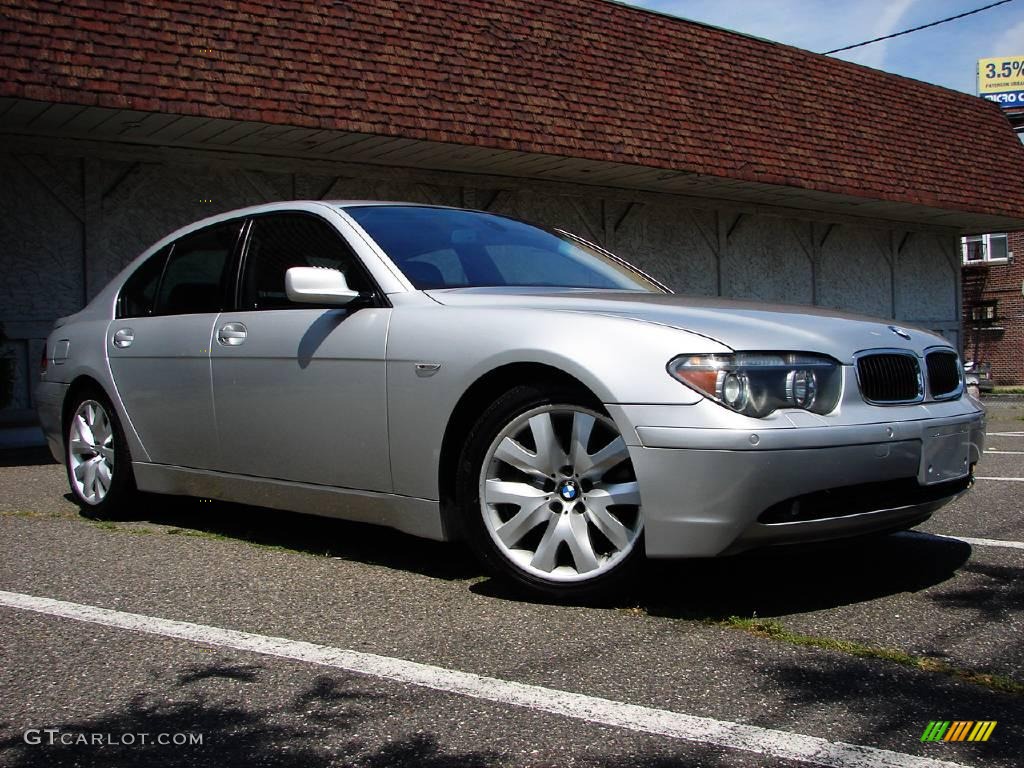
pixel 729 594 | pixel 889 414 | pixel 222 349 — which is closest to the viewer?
pixel 889 414

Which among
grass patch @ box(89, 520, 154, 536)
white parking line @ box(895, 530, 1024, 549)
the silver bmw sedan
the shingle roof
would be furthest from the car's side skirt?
the shingle roof

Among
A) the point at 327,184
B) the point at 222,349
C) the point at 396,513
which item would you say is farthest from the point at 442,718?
the point at 327,184

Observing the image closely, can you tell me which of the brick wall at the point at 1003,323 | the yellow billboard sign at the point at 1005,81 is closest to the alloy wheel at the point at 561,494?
the brick wall at the point at 1003,323

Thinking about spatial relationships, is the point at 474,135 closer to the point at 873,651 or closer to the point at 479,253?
the point at 479,253

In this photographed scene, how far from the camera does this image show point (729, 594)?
13.2 ft

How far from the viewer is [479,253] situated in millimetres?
4840

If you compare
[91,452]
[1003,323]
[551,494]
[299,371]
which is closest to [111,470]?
[91,452]

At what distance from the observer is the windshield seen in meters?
4.60

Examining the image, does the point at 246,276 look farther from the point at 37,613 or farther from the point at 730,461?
the point at 730,461

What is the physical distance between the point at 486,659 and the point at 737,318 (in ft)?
4.64

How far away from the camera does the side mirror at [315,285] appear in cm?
425

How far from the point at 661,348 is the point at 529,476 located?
0.66 metres

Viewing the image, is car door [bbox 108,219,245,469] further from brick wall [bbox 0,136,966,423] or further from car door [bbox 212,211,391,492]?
brick wall [bbox 0,136,966,423]

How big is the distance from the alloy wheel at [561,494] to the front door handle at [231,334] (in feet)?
4.95
